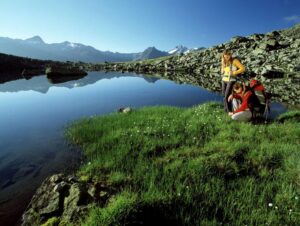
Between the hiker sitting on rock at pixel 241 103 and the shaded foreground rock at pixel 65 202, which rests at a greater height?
the hiker sitting on rock at pixel 241 103

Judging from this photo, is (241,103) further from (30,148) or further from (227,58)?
(30,148)

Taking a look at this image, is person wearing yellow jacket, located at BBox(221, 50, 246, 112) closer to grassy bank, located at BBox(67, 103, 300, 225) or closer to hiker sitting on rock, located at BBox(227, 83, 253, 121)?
hiker sitting on rock, located at BBox(227, 83, 253, 121)

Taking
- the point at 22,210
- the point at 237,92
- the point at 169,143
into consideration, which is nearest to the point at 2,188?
the point at 22,210

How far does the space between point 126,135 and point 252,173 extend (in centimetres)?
587

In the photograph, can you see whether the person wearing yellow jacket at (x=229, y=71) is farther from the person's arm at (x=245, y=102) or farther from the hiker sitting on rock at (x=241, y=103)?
the person's arm at (x=245, y=102)

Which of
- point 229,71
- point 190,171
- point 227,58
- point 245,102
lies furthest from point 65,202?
point 227,58

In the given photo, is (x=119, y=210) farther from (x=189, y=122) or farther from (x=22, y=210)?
(x=189, y=122)

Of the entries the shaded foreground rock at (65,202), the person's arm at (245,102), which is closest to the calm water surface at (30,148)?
the shaded foreground rock at (65,202)

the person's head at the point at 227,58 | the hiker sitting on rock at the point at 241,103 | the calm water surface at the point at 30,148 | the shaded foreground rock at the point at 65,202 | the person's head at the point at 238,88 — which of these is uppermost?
the person's head at the point at 227,58

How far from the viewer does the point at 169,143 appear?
1223cm

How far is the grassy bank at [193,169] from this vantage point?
6.90m

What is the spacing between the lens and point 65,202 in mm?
7523

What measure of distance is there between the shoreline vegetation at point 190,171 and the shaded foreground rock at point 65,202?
83 millimetres

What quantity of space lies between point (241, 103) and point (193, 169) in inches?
293
